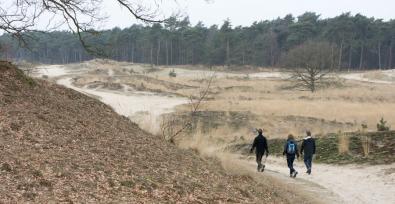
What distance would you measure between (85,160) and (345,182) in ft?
36.0

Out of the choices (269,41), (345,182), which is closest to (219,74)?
(269,41)

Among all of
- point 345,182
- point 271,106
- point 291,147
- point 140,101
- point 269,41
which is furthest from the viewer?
point 269,41

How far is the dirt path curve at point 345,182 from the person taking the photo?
47.1 feet

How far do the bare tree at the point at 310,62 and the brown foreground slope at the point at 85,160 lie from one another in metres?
45.9

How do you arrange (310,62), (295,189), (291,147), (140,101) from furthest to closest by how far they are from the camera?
(310,62), (140,101), (291,147), (295,189)

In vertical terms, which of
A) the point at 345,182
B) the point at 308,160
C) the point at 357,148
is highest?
the point at 308,160

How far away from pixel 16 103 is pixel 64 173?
2.98 metres

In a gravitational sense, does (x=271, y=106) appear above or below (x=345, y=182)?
above

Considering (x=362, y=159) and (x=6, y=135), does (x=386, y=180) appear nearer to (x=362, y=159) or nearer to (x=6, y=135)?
(x=362, y=159)

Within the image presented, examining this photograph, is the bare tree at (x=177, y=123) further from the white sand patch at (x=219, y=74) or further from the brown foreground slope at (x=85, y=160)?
the white sand patch at (x=219, y=74)

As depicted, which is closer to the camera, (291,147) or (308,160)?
(291,147)

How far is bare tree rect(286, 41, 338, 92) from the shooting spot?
56.2 meters

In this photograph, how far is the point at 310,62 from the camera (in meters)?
55.8

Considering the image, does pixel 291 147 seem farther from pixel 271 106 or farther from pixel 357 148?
pixel 271 106
